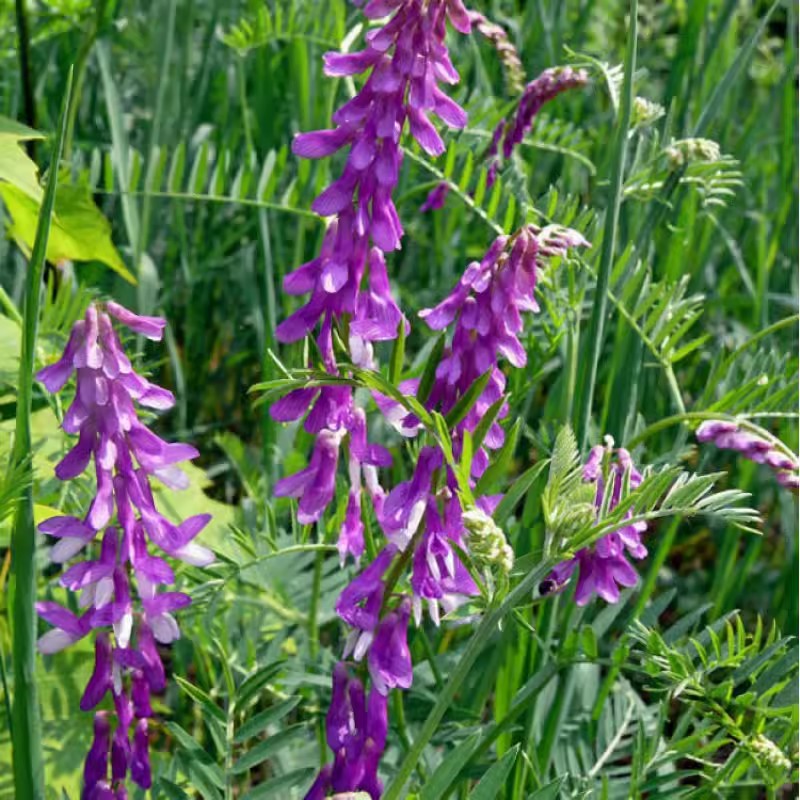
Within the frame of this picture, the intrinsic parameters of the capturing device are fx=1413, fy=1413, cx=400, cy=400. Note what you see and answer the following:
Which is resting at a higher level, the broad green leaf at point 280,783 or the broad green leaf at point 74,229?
the broad green leaf at point 74,229

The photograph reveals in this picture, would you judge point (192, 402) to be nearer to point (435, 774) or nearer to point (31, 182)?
point (31, 182)

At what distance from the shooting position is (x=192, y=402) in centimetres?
209

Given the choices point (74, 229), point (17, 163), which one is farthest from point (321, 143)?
point (74, 229)

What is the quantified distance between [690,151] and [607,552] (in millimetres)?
444

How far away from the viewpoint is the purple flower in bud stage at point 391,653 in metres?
0.92

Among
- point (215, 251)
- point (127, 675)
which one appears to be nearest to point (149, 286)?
point (215, 251)

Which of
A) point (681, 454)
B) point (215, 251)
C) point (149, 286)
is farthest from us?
point (215, 251)

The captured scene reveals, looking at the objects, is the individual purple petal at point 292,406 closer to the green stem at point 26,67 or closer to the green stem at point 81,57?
the green stem at point 81,57

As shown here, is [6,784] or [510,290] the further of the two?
[6,784]

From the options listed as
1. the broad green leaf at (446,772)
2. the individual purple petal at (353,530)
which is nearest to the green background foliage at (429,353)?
the broad green leaf at (446,772)

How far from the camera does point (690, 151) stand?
4.15 feet

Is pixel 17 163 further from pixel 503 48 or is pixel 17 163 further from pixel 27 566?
pixel 503 48

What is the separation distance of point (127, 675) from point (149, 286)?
2.70 ft

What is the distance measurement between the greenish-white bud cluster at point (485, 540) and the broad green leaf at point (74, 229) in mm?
632
